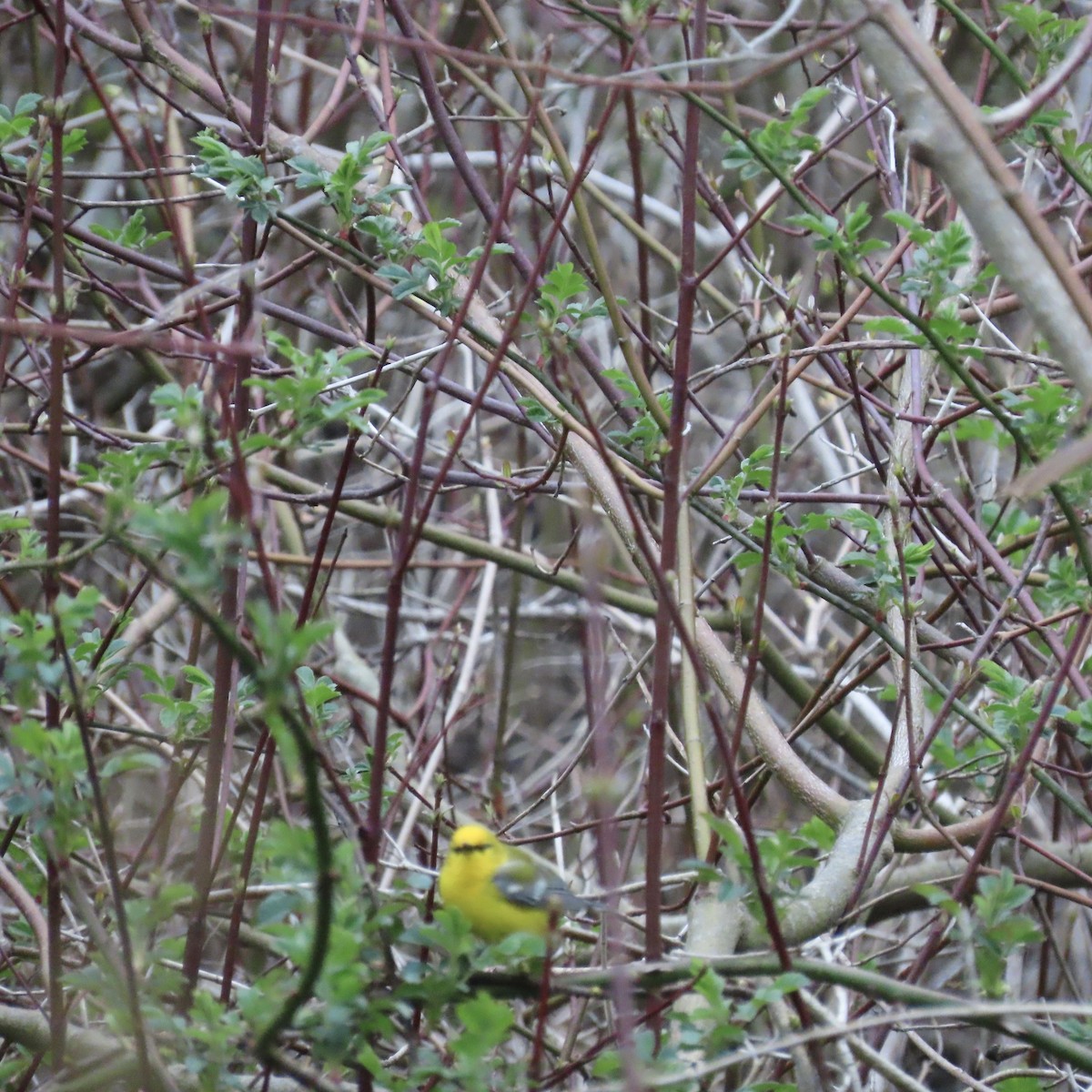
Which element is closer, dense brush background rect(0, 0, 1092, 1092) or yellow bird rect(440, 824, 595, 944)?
dense brush background rect(0, 0, 1092, 1092)

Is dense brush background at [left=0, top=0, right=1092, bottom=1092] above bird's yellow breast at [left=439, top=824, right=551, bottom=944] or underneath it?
above

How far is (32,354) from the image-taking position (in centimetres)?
275

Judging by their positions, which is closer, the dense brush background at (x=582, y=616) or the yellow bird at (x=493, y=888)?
the dense brush background at (x=582, y=616)

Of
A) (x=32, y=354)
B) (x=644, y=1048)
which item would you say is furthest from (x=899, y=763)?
(x=32, y=354)

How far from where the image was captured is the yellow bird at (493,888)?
2.22 meters

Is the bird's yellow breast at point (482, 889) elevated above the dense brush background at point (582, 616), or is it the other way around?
the dense brush background at point (582, 616)

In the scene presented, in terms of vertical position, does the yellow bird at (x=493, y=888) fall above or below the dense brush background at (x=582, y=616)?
below

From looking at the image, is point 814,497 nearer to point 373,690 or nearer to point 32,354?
point 32,354

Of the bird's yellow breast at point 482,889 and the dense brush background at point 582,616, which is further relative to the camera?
the bird's yellow breast at point 482,889

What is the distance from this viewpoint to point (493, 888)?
2281 mm

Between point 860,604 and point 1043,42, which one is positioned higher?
point 1043,42

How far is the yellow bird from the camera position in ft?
7.29

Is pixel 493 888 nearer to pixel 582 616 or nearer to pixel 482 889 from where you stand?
pixel 482 889

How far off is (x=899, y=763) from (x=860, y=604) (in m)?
0.31
